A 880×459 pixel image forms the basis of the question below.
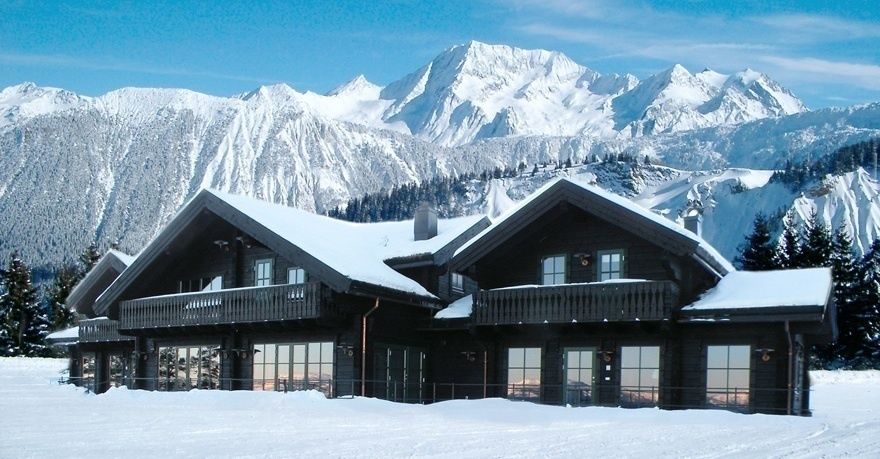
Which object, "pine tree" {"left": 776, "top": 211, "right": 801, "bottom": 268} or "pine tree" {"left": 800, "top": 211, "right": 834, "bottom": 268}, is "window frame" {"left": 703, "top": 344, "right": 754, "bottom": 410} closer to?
"pine tree" {"left": 776, "top": 211, "right": 801, "bottom": 268}

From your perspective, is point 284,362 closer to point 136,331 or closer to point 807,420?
point 136,331

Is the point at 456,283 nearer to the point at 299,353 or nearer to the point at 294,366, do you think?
the point at 299,353

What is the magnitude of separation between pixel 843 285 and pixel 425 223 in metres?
29.9

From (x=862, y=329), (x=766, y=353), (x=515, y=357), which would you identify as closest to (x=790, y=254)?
(x=862, y=329)

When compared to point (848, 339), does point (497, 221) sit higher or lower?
higher

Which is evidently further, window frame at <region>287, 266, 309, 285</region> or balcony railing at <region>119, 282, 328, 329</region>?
window frame at <region>287, 266, 309, 285</region>

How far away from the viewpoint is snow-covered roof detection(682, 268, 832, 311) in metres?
27.0

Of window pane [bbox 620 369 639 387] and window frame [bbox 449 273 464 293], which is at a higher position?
window frame [bbox 449 273 464 293]

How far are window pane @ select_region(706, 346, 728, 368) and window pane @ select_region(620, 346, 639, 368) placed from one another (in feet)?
6.61

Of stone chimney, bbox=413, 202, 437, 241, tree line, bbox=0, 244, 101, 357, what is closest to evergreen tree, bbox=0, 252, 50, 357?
tree line, bbox=0, 244, 101, 357

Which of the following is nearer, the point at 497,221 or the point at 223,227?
the point at 497,221

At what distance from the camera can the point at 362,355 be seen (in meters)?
30.6

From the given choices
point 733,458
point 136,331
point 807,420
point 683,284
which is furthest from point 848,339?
point 733,458

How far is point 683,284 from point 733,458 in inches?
534
